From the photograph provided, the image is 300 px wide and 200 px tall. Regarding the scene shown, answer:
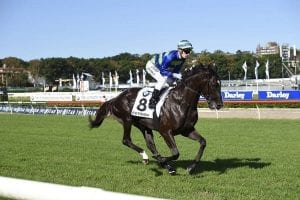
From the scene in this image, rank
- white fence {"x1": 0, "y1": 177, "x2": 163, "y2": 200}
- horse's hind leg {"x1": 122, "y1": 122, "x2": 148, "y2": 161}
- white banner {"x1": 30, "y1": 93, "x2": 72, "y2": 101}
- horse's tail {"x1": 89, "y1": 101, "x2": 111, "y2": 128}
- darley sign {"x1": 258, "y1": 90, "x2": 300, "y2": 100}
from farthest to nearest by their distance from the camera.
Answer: white banner {"x1": 30, "y1": 93, "x2": 72, "y2": 101} < darley sign {"x1": 258, "y1": 90, "x2": 300, "y2": 100} < horse's tail {"x1": 89, "y1": 101, "x2": 111, "y2": 128} < horse's hind leg {"x1": 122, "y1": 122, "x2": 148, "y2": 161} < white fence {"x1": 0, "y1": 177, "x2": 163, "y2": 200}

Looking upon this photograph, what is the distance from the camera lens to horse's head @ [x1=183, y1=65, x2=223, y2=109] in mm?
8352

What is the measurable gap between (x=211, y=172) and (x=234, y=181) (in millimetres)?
999

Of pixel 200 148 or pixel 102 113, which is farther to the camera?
pixel 102 113

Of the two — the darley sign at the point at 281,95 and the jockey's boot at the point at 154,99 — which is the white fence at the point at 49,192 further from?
the darley sign at the point at 281,95

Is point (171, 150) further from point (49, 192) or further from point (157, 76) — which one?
point (49, 192)

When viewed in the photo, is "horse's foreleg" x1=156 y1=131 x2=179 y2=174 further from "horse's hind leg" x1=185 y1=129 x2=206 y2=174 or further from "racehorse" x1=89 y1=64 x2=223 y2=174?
"horse's hind leg" x1=185 y1=129 x2=206 y2=174

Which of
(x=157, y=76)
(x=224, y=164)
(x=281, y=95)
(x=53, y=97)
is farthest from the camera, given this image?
(x=53, y=97)

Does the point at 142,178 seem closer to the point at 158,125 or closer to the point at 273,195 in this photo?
the point at 158,125

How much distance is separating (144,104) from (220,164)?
2086 millimetres

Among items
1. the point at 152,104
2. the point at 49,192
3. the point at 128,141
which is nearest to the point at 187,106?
the point at 152,104

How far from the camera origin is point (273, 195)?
21.7 feet

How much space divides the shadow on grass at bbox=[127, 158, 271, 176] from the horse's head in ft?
4.37

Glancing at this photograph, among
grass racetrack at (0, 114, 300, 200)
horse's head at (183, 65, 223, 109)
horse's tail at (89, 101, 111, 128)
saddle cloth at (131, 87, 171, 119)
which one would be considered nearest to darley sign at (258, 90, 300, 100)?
grass racetrack at (0, 114, 300, 200)

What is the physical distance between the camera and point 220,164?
987 cm
